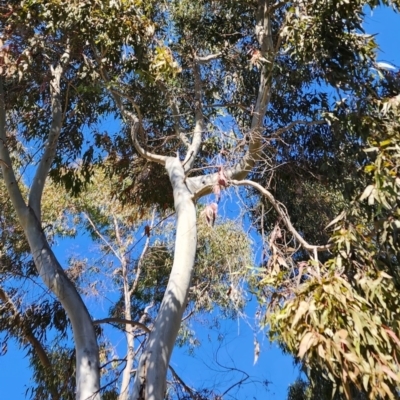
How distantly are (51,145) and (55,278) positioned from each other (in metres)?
1.44

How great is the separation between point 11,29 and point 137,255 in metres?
4.93

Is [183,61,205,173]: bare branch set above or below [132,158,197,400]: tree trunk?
above

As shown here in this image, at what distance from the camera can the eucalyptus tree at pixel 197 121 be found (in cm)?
377

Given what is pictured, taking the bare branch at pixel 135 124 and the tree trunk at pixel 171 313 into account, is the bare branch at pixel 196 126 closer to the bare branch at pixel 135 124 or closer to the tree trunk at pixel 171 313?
the bare branch at pixel 135 124

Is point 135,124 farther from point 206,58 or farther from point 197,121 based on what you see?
point 206,58

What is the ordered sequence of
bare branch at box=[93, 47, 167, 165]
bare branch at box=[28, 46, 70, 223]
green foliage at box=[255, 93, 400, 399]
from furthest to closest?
1. bare branch at box=[93, 47, 167, 165]
2. bare branch at box=[28, 46, 70, 223]
3. green foliage at box=[255, 93, 400, 399]

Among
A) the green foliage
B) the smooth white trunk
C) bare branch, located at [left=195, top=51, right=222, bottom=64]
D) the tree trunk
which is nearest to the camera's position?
the green foliage

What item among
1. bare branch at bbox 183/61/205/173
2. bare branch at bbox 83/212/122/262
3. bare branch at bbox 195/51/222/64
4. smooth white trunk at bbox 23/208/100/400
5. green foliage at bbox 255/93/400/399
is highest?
bare branch at bbox 83/212/122/262

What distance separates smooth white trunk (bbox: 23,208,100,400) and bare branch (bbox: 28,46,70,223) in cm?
17

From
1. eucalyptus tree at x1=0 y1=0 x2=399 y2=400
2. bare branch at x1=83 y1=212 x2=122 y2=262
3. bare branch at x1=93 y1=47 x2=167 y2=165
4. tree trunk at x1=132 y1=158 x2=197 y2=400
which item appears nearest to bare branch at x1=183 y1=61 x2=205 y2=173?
eucalyptus tree at x1=0 y1=0 x2=399 y2=400

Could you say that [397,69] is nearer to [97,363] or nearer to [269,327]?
[269,327]

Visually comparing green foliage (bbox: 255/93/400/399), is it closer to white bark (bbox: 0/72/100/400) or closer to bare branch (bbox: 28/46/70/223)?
white bark (bbox: 0/72/100/400)

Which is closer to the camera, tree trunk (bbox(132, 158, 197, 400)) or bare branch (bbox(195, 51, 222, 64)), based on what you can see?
tree trunk (bbox(132, 158, 197, 400))

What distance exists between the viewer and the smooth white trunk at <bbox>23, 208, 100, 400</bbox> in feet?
12.9
